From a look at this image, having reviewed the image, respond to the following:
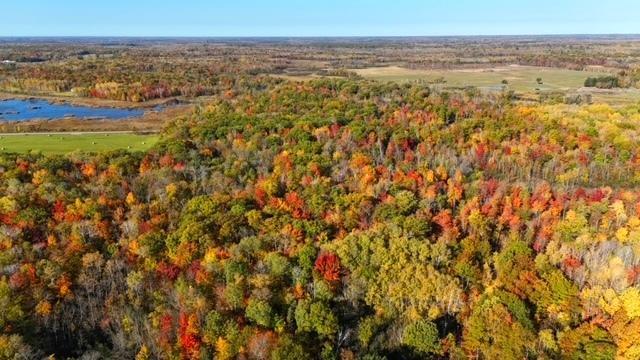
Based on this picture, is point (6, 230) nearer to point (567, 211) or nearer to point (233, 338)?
point (233, 338)

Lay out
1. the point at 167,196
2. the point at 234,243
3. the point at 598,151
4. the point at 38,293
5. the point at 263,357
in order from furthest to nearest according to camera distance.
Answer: the point at 598,151, the point at 167,196, the point at 234,243, the point at 38,293, the point at 263,357

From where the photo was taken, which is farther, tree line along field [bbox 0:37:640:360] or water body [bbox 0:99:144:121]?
water body [bbox 0:99:144:121]

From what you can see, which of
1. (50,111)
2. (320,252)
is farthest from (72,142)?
(320,252)

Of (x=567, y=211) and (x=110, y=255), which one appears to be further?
(x=567, y=211)

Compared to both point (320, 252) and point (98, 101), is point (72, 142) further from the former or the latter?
point (320, 252)

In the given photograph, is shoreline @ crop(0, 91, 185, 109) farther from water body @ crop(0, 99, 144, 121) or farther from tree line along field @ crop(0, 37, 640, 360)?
tree line along field @ crop(0, 37, 640, 360)

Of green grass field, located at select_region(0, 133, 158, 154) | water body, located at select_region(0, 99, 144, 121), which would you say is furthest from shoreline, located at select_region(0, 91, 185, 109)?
green grass field, located at select_region(0, 133, 158, 154)

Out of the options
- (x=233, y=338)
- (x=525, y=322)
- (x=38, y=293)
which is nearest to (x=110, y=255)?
(x=38, y=293)
